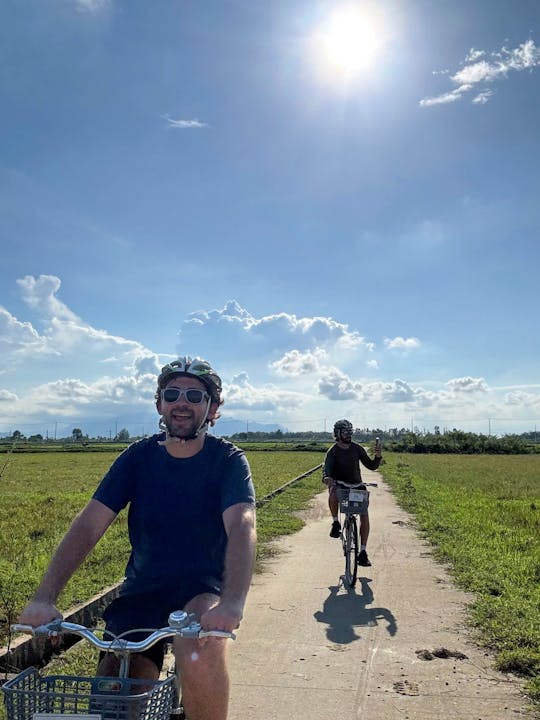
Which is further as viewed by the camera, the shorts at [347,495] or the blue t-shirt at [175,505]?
the shorts at [347,495]

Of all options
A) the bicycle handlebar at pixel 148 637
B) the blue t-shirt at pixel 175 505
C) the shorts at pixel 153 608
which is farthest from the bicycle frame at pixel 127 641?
the blue t-shirt at pixel 175 505

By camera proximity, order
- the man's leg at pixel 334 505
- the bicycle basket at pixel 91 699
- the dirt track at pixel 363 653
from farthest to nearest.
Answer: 1. the man's leg at pixel 334 505
2. the dirt track at pixel 363 653
3. the bicycle basket at pixel 91 699

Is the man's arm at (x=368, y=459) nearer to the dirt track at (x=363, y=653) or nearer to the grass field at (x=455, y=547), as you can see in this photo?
the dirt track at (x=363, y=653)

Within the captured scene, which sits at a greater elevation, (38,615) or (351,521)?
(38,615)

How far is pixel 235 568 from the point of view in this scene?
8.99ft

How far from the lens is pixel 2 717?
4090mm

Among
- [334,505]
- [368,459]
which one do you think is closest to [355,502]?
[334,505]

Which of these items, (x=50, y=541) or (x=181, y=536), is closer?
(x=181, y=536)

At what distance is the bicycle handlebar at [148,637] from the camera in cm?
222

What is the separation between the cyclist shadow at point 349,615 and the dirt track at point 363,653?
1cm

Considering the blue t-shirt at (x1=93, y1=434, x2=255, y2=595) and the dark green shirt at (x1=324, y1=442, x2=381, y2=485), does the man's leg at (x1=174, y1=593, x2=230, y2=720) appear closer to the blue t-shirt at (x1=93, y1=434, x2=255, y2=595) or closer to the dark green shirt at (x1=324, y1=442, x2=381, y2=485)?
the blue t-shirt at (x1=93, y1=434, x2=255, y2=595)

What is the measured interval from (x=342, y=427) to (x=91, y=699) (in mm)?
6766

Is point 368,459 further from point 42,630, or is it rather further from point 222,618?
point 42,630

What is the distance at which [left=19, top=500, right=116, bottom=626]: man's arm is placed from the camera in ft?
8.41
